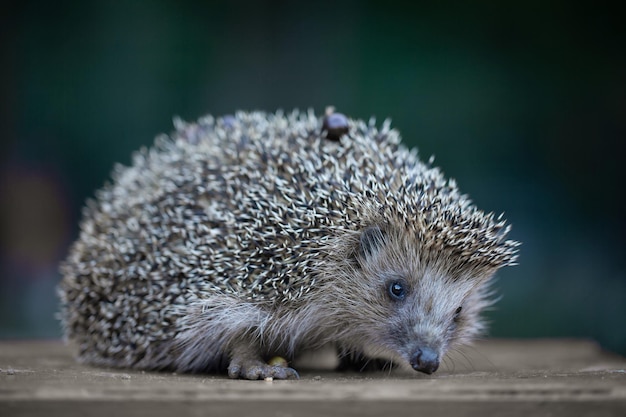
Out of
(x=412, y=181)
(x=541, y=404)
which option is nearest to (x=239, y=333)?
(x=412, y=181)

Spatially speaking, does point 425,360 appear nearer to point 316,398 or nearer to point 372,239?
point 372,239

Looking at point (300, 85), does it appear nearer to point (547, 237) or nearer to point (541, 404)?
point (547, 237)

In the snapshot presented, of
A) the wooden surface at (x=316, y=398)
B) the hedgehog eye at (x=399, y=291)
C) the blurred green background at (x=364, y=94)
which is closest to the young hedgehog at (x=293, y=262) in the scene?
the hedgehog eye at (x=399, y=291)

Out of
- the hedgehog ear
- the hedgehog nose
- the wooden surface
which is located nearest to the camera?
the wooden surface

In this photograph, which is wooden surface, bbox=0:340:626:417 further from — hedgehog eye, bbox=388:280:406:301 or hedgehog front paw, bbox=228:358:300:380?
hedgehog eye, bbox=388:280:406:301

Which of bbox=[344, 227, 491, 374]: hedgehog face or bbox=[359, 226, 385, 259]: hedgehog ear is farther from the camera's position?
bbox=[359, 226, 385, 259]: hedgehog ear

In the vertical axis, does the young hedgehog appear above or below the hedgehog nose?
above

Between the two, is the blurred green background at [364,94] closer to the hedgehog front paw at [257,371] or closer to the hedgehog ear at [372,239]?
the hedgehog ear at [372,239]

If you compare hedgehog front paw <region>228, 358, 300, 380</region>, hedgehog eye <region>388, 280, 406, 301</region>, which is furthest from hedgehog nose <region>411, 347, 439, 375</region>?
hedgehog front paw <region>228, 358, 300, 380</region>
